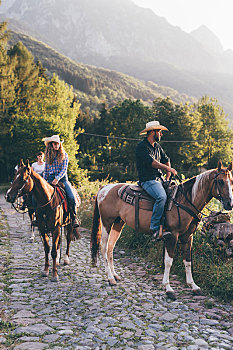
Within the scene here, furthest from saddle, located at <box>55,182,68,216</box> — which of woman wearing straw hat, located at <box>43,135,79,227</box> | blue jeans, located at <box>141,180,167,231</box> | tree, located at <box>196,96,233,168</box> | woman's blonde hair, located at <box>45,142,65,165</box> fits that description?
tree, located at <box>196,96,233,168</box>

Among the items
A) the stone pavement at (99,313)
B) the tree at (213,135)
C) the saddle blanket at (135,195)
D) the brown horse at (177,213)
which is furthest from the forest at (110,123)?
the stone pavement at (99,313)

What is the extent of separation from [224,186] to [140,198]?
1.71 metres

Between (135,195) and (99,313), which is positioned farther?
(135,195)

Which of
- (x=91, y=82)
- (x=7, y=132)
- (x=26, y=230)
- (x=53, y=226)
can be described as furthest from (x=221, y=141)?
(x=91, y=82)

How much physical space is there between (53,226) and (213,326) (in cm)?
368

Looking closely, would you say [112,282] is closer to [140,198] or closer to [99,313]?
[99,313]

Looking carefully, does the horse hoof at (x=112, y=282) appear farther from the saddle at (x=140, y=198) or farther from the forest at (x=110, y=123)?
the forest at (x=110, y=123)

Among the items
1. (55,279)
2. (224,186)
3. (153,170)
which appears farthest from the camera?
(55,279)

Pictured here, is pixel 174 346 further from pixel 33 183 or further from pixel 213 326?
pixel 33 183

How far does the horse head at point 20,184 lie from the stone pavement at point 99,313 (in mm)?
1788

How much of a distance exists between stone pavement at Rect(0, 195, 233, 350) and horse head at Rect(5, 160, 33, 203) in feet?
5.87

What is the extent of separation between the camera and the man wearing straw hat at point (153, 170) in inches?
230

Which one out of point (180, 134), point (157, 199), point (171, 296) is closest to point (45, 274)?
point (171, 296)

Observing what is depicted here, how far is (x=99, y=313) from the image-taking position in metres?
4.87
